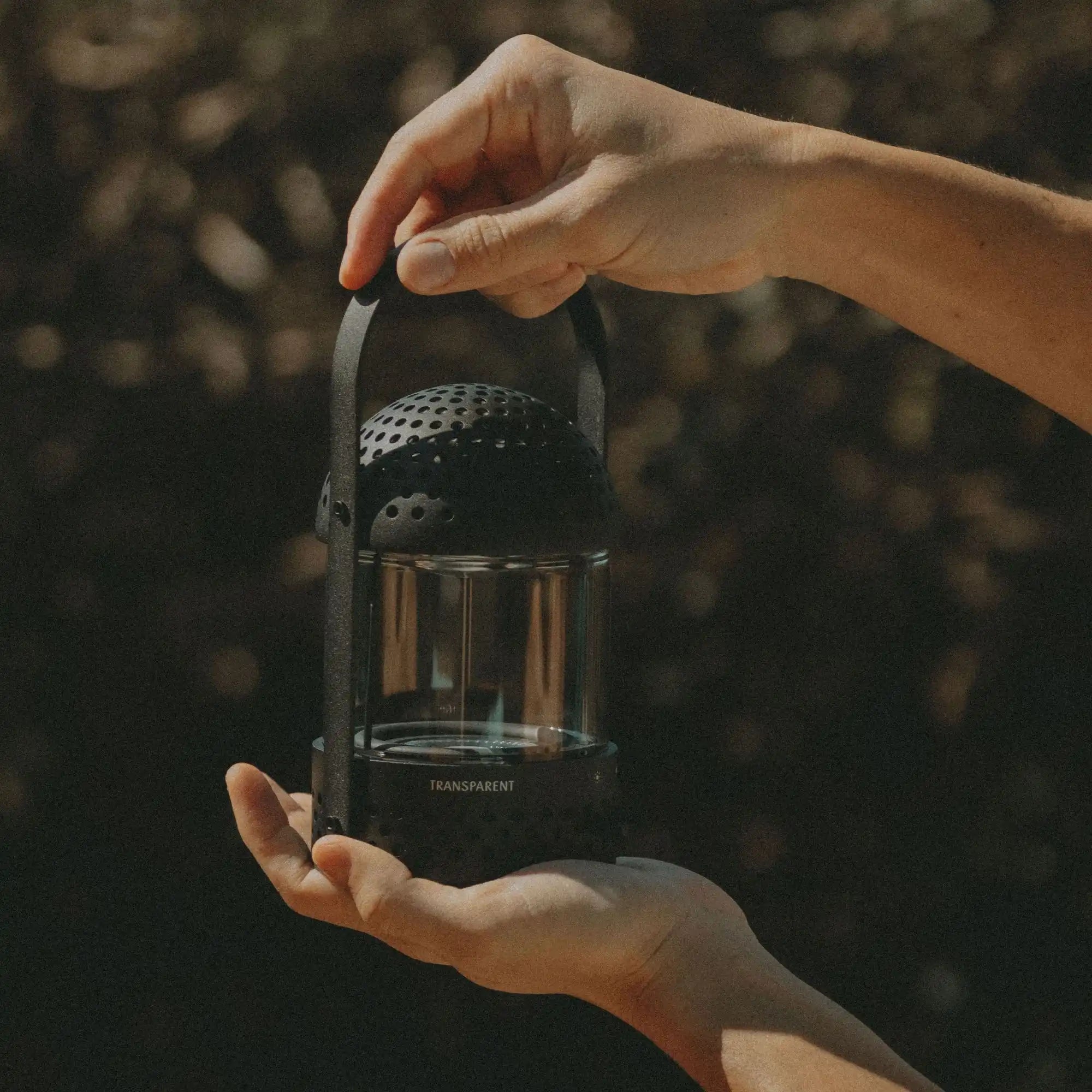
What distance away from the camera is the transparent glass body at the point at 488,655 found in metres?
1.09

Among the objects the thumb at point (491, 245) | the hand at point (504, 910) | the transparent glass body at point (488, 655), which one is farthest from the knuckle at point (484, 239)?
the hand at point (504, 910)

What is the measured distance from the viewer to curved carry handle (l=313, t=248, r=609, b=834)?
882mm

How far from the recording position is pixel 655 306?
198 centimetres

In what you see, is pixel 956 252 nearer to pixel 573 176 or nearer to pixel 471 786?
pixel 573 176

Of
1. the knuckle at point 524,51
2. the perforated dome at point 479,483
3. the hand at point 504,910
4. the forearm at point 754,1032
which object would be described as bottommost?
the forearm at point 754,1032

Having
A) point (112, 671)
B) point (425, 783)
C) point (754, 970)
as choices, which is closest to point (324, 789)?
point (425, 783)

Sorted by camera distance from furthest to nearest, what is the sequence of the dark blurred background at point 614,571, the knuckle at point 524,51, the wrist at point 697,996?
the dark blurred background at point 614,571, the wrist at point 697,996, the knuckle at point 524,51

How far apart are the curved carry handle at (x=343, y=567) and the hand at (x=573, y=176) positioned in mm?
47

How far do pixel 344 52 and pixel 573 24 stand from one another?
321mm

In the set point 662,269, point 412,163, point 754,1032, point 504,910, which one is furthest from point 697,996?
point 412,163

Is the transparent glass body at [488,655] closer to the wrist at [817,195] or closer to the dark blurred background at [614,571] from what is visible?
the wrist at [817,195]

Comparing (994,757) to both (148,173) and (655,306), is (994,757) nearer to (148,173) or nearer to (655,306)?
(655,306)

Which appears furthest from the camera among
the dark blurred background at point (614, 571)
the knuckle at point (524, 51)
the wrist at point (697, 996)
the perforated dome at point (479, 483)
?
the dark blurred background at point (614, 571)

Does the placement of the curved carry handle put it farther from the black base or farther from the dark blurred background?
the dark blurred background
